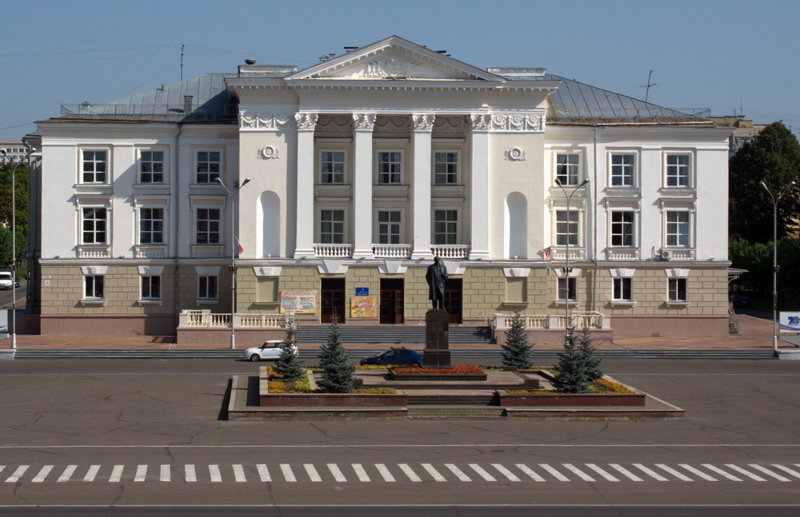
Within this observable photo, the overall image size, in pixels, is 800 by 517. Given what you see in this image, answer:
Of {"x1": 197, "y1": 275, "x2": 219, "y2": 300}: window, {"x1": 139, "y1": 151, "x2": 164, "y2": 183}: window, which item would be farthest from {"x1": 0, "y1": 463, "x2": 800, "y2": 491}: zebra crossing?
{"x1": 139, "y1": 151, "x2": 164, "y2": 183}: window

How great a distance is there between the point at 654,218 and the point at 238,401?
38732mm

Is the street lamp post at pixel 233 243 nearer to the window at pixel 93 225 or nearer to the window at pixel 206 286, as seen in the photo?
the window at pixel 206 286

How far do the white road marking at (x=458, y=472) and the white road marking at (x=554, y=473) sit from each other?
2.16m

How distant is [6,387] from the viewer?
41.8 metres

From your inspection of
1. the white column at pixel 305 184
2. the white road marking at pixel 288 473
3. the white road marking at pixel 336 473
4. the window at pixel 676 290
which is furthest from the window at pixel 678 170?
the white road marking at pixel 288 473

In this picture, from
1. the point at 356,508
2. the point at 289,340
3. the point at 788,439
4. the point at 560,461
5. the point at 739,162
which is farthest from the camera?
the point at 739,162

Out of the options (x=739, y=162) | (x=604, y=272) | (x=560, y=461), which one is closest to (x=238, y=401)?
(x=560, y=461)

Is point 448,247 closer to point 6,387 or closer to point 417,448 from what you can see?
point 6,387

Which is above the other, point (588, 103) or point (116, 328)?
point (588, 103)

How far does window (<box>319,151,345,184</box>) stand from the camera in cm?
6681

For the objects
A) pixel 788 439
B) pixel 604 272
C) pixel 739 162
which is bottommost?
pixel 788 439

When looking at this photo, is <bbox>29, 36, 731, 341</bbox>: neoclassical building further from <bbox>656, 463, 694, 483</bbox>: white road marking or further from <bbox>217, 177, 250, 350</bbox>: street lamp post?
<bbox>656, 463, 694, 483</bbox>: white road marking

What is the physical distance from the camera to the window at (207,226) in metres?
68.1

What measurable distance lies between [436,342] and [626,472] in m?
14.9
